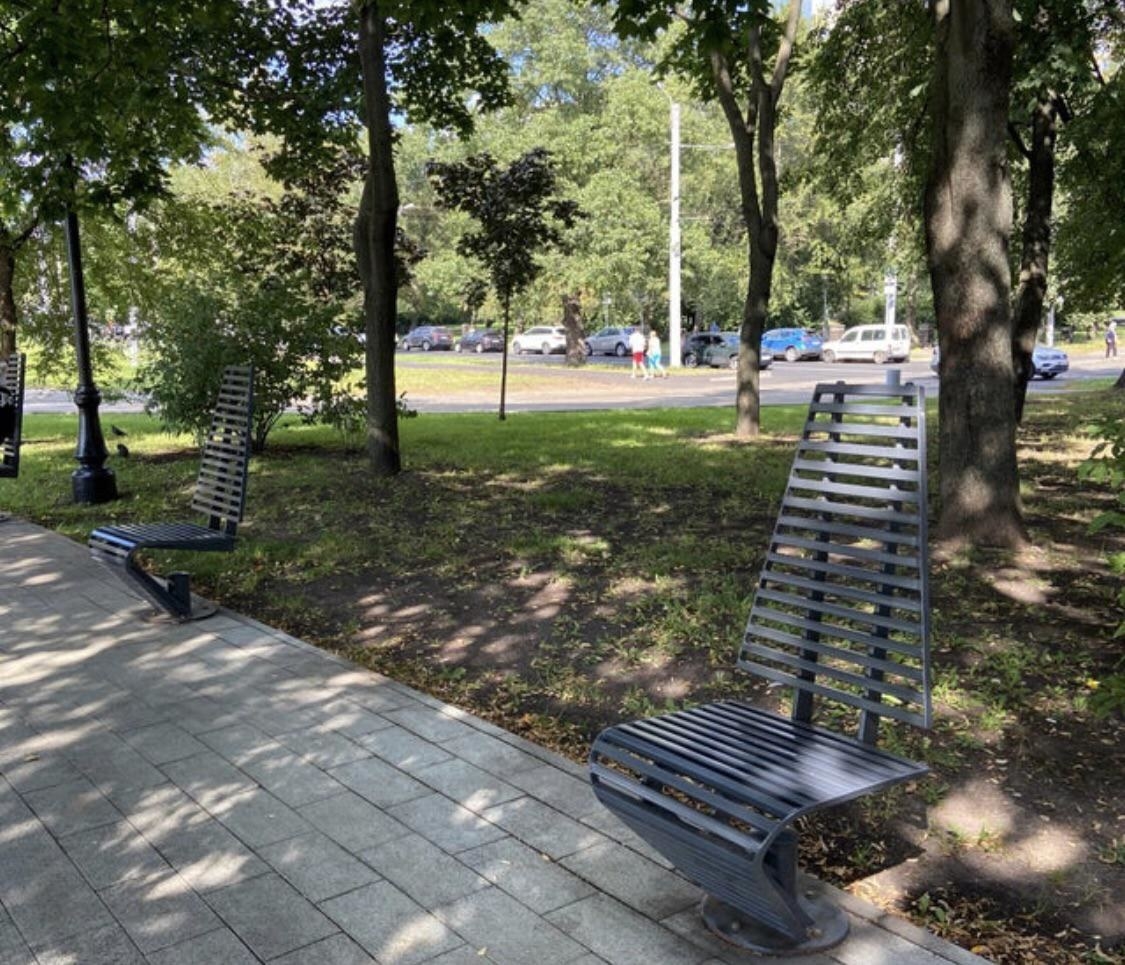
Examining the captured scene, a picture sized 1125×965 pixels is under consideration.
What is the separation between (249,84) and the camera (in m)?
12.8

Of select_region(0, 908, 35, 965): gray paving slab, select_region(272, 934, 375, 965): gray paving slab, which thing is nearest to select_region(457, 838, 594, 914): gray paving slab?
select_region(272, 934, 375, 965): gray paving slab

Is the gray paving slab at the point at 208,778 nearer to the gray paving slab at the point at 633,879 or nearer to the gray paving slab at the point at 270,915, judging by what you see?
the gray paving slab at the point at 270,915

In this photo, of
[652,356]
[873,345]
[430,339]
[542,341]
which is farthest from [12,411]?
[430,339]

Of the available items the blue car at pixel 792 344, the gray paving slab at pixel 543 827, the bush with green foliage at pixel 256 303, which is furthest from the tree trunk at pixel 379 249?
the blue car at pixel 792 344

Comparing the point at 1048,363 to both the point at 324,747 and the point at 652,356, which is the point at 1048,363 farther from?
the point at 324,747

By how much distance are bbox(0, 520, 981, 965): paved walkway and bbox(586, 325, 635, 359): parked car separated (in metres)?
47.7

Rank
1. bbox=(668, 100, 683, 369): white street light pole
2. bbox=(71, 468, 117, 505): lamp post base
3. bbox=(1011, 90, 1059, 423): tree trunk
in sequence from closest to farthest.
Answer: bbox=(71, 468, 117, 505): lamp post base, bbox=(1011, 90, 1059, 423): tree trunk, bbox=(668, 100, 683, 369): white street light pole

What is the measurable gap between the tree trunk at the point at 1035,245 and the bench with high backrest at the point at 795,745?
10610 millimetres

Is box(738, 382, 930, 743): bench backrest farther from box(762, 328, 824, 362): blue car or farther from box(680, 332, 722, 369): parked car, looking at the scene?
box(762, 328, 824, 362): blue car

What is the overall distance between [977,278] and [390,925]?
589 cm

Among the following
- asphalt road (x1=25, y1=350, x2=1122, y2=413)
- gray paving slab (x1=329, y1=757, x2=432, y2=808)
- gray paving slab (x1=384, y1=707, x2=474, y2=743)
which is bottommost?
gray paving slab (x1=384, y1=707, x2=474, y2=743)

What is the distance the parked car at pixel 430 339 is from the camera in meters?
64.4

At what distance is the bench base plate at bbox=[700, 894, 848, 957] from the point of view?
266 centimetres

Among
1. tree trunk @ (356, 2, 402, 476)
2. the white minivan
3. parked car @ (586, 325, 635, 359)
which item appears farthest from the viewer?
parked car @ (586, 325, 635, 359)
